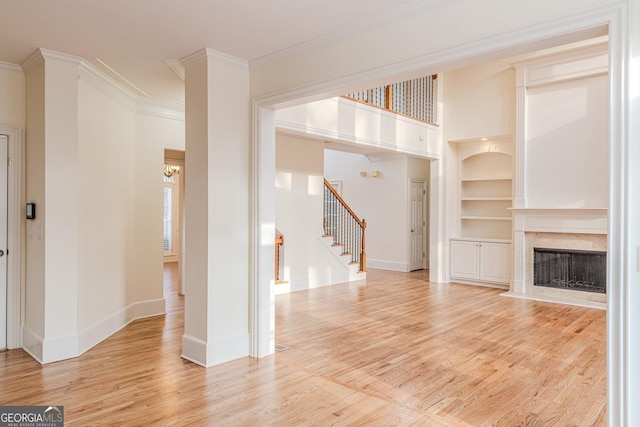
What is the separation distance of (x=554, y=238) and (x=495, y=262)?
3.77ft

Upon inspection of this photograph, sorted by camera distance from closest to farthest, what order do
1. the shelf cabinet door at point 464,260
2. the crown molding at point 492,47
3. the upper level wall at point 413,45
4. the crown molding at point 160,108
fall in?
the crown molding at point 492,47 → the upper level wall at point 413,45 → the crown molding at point 160,108 → the shelf cabinet door at point 464,260

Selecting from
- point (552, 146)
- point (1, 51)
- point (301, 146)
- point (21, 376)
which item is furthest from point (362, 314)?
point (1, 51)

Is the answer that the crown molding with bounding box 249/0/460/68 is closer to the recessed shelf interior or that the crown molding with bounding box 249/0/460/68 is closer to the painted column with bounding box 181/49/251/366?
the painted column with bounding box 181/49/251/366

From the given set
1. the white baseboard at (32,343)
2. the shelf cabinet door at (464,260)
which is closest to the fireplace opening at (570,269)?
the shelf cabinet door at (464,260)

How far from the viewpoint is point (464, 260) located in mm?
8234

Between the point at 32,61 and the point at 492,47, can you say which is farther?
the point at 32,61

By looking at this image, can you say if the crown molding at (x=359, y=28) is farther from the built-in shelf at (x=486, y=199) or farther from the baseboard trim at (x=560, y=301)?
the built-in shelf at (x=486, y=199)

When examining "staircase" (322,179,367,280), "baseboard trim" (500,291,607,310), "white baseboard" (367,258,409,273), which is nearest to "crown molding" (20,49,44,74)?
"staircase" (322,179,367,280)

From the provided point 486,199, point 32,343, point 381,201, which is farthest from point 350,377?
point 381,201

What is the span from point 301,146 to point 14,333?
474 cm

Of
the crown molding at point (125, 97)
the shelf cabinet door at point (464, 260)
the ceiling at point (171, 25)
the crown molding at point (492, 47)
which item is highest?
the ceiling at point (171, 25)

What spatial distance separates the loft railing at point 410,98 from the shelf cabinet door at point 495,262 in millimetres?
2602

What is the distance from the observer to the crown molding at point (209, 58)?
363cm

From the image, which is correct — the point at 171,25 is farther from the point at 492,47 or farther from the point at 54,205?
the point at 492,47
